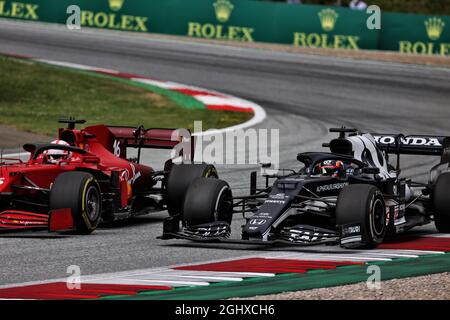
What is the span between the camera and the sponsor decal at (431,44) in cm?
4144

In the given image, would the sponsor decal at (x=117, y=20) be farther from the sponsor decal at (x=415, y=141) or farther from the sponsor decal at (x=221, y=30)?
the sponsor decal at (x=415, y=141)

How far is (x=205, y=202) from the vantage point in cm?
1280

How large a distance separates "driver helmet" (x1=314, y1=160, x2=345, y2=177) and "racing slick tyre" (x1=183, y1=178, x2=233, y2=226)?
109 cm

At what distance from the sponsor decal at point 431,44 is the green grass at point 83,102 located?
13932mm

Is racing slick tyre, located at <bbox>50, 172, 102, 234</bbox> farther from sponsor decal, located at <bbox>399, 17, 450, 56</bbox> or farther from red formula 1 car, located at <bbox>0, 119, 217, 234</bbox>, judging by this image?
sponsor decal, located at <bbox>399, 17, 450, 56</bbox>

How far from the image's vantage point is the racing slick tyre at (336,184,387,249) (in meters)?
Result: 12.0

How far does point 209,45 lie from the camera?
131ft

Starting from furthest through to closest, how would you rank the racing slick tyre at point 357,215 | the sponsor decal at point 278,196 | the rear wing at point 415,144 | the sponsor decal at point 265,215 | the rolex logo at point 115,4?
1. the rolex logo at point 115,4
2. the rear wing at point 415,144
3. the sponsor decal at point 278,196
4. the sponsor decal at point 265,215
5. the racing slick tyre at point 357,215

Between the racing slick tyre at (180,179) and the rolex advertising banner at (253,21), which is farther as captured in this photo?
the rolex advertising banner at (253,21)

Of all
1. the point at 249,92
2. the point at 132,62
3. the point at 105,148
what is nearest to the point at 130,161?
the point at 105,148

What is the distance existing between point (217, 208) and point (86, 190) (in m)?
1.50

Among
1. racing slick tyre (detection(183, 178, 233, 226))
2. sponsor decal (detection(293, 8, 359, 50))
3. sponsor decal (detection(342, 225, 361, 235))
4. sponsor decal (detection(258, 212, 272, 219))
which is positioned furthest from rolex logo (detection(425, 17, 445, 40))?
sponsor decal (detection(342, 225, 361, 235))

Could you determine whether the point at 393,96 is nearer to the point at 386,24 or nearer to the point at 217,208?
the point at 386,24

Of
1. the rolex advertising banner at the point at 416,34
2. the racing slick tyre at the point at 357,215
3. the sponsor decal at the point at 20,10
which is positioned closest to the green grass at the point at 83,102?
the sponsor decal at the point at 20,10
